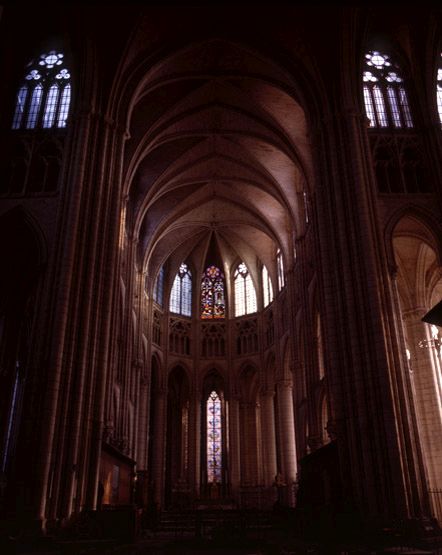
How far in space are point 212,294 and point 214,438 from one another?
11.6 meters

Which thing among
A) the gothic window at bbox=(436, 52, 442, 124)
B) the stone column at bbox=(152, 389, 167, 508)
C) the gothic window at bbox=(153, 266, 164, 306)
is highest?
the gothic window at bbox=(436, 52, 442, 124)

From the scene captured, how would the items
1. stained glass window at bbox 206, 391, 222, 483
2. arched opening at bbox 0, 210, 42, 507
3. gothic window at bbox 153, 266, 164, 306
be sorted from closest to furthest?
arched opening at bbox 0, 210, 42, 507 → stained glass window at bbox 206, 391, 222, 483 → gothic window at bbox 153, 266, 164, 306

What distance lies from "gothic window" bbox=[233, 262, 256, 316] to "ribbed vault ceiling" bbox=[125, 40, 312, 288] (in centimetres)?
119

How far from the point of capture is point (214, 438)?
40.4 meters

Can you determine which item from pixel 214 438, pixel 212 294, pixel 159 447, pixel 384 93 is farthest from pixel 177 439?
pixel 384 93

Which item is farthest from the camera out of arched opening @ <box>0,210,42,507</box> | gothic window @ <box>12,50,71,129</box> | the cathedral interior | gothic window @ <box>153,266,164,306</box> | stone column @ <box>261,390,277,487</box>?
gothic window @ <box>153,266,164,306</box>

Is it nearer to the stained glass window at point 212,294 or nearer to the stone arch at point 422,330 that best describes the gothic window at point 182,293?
the stained glass window at point 212,294

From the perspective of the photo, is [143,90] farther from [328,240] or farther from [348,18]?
[328,240]

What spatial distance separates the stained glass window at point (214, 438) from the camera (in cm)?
3931

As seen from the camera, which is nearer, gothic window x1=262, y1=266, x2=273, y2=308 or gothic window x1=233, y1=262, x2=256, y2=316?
gothic window x1=262, y1=266, x2=273, y2=308

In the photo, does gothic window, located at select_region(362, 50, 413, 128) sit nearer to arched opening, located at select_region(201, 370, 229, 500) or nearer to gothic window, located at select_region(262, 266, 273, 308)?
gothic window, located at select_region(262, 266, 273, 308)

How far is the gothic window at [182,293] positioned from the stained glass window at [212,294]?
1.19m

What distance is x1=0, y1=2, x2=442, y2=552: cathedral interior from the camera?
16672 millimetres

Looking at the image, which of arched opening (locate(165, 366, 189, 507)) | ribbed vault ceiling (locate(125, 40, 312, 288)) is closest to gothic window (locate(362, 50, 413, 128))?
ribbed vault ceiling (locate(125, 40, 312, 288))
